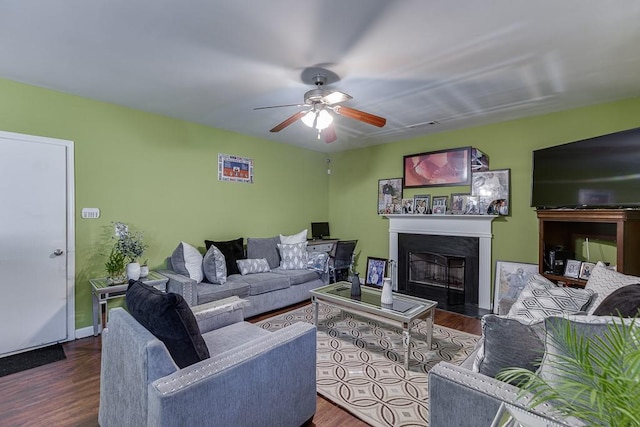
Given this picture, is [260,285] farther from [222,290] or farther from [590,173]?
[590,173]

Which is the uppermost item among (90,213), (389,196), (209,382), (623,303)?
(389,196)

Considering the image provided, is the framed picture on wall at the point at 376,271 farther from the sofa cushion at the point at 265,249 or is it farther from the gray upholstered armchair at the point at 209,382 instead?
the gray upholstered armchair at the point at 209,382

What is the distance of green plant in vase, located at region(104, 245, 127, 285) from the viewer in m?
3.00

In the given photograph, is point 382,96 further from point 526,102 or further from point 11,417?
point 11,417

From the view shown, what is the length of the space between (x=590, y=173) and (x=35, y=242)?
215 inches

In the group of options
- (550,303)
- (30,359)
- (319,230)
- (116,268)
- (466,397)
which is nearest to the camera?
(466,397)

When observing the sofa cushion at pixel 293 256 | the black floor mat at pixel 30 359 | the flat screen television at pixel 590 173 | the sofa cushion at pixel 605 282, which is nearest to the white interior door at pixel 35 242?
the black floor mat at pixel 30 359

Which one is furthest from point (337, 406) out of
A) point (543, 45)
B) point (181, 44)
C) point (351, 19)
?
point (543, 45)

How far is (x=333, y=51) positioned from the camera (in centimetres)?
218

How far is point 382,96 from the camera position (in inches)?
119

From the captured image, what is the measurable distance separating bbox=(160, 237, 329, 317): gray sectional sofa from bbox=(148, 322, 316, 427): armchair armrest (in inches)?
64.8

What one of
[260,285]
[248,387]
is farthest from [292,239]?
[248,387]

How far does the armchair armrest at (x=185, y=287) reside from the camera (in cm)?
305

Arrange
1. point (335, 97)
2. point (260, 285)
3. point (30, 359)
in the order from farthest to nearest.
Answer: point (260, 285), point (30, 359), point (335, 97)
